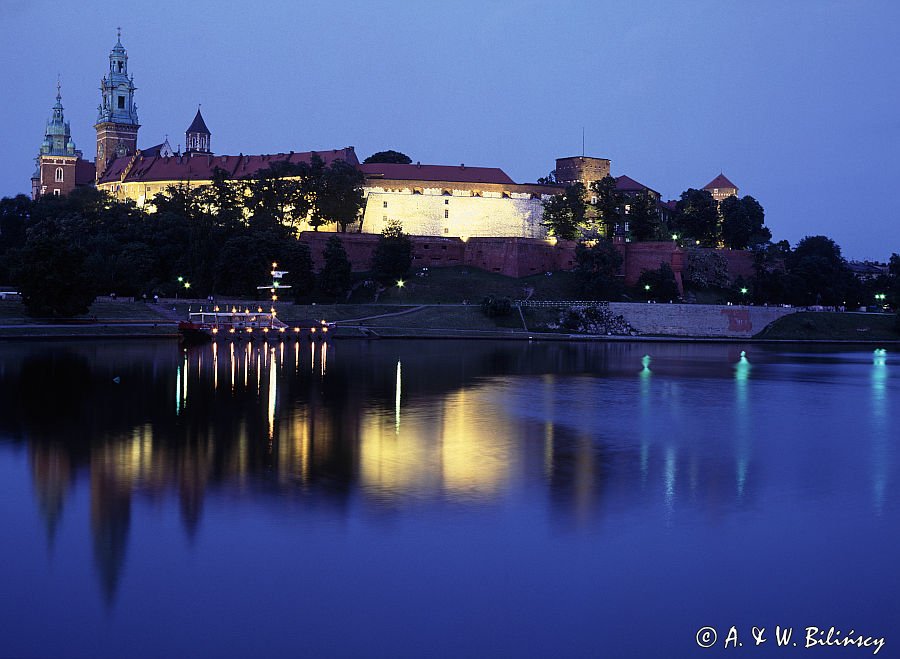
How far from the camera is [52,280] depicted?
175 ft

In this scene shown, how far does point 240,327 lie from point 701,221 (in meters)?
50.8

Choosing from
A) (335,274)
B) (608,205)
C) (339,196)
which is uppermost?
(608,205)

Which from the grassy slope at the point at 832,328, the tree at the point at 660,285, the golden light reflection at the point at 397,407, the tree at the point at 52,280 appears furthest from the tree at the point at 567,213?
the golden light reflection at the point at 397,407

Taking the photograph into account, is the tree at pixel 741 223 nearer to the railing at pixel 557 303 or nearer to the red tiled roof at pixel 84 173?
the railing at pixel 557 303

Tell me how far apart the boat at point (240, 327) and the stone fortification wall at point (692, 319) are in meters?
23.4

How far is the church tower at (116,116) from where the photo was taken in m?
112

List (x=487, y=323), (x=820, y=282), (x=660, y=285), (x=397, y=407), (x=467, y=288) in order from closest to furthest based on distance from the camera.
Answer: (x=397, y=407) → (x=487, y=323) → (x=467, y=288) → (x=660, y=285) → (x=820, y=282)

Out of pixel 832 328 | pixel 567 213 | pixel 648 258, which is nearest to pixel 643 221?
pixel 567 213

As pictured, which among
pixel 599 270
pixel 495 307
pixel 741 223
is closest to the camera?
pixel 495 307

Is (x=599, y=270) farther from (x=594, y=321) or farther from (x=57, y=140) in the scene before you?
(x=57, y=140)

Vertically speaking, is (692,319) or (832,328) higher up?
(692,319)


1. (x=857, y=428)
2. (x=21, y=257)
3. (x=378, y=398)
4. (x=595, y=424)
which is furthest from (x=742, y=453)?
(x=21, y=257)

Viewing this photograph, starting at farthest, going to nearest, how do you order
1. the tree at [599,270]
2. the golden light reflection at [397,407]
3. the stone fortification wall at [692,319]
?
1. the tree at [599,270]
2. the stone fortification wall at [692,319]
3. the golden light reflection at [397,407]

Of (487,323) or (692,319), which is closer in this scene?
(487,323)
